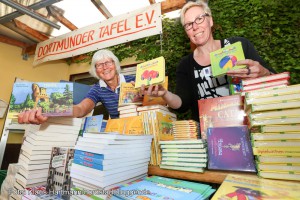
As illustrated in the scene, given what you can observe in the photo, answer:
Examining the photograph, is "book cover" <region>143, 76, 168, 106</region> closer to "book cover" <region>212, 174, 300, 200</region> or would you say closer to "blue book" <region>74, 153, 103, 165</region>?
"blue book" <region>74, 153, 103, 165</region>

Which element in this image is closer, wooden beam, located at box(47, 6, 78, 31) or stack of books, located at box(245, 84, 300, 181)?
stack of books, located at box(245, 84, 300, 181)

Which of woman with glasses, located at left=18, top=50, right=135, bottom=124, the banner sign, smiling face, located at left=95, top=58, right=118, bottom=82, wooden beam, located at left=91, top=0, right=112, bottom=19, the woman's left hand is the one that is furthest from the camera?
wooden beam, located at left=91, top=0, right=112, bottom=19

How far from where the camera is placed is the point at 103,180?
0.76 meters

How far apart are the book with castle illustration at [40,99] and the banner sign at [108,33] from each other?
140 centimetres

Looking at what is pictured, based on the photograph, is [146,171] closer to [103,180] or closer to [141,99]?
[103,180]

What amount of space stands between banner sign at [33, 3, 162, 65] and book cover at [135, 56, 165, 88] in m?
1.15

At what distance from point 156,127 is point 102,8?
7.53 feet

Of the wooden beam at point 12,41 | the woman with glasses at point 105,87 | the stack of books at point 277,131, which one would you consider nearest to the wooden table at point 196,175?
the stack of books at point 277,131

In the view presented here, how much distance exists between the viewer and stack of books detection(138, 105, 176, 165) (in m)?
Result: 1.05

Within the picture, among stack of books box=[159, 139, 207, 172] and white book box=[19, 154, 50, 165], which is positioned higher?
stack of books box=[159, 139, 207, 172]

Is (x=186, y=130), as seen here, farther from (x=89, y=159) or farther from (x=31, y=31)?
(x=31, y=31)

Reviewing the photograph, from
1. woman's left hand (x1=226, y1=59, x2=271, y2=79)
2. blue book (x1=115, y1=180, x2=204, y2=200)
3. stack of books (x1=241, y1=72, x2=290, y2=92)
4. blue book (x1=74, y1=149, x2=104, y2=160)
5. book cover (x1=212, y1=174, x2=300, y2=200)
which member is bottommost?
blue book (x1=115, y1=180, x2=204, y2=200)

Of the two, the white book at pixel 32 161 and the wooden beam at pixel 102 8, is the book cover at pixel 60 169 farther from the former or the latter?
the wooden beam at pixel 102 8

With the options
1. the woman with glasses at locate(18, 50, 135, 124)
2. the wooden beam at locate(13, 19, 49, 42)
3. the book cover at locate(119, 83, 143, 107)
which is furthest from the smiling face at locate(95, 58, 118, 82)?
the wooden beam at locate(13, 19, 49, 42)
